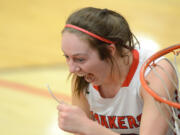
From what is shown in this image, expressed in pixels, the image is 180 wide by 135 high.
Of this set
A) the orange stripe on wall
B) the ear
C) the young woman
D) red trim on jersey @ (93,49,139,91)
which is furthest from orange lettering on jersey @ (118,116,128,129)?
the orange stripe on wall

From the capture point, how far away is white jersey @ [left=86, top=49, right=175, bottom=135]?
4.65 ft

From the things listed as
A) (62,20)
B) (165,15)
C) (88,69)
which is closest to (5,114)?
(88,69)

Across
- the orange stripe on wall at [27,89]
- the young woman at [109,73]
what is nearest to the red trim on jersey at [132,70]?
the young woman at [109,73]

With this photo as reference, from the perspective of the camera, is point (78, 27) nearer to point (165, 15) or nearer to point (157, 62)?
point (157, 62)

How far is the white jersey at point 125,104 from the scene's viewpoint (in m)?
1.42

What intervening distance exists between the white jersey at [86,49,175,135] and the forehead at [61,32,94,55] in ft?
0.92

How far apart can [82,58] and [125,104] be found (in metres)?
0.34

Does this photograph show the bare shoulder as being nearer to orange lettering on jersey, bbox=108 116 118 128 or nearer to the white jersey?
the white jersey

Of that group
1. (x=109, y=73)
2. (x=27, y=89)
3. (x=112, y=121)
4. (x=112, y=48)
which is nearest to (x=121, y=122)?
(x=112, y=121)

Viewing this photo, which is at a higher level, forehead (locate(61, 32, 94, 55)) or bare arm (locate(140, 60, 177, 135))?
forehead (locate(61, 32, 94, 55))

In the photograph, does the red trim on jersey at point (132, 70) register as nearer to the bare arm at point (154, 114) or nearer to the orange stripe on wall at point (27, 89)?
the bare arm at point (154, 114)

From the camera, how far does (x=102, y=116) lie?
1.55 meters

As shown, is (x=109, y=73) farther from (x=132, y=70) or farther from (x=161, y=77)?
(x=161, y=77)

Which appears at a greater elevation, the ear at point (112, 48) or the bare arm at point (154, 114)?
the ear at point (112, 48)
